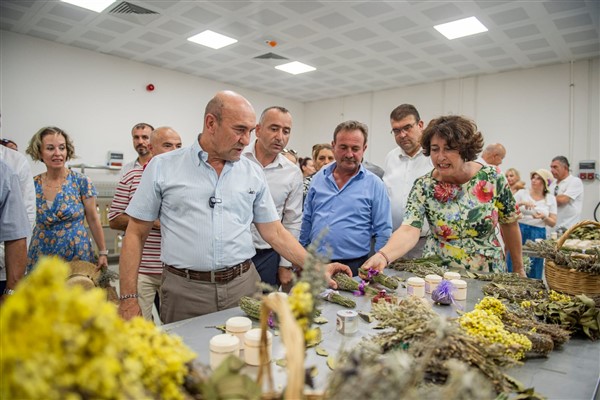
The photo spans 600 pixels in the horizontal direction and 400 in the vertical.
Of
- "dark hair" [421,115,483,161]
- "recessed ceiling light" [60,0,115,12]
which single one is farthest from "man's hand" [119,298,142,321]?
"recessed ceiling light" [60,0,115,12]

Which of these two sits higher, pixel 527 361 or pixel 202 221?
pixel 202 221

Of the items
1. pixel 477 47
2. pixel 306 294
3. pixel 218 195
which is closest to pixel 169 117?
pixel 477 47

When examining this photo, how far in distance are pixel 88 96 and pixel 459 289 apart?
298 inches

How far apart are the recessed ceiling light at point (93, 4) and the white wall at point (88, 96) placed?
6.12 feet

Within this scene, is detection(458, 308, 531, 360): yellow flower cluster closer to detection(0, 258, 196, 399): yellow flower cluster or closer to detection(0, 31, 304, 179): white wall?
detection(0, 258, 196, 399): yellow flower cluster

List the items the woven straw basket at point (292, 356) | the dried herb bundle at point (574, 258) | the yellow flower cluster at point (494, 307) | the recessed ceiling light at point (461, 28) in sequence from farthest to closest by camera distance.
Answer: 1. the recessed ceiling light at point (461, 28)
2. the dried herb bundle at point (574, 258)
3. the yellow flower cluster at point (494, 307)
4. the woven straw basket at point (292, 356)

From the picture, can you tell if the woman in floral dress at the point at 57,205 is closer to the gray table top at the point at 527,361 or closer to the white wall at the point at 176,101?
the gray table top at the point at 527,361

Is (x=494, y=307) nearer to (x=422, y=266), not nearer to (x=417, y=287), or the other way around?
(x=417, y=287)

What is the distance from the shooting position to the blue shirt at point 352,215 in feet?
8.80

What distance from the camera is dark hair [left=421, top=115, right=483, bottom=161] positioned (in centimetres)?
212

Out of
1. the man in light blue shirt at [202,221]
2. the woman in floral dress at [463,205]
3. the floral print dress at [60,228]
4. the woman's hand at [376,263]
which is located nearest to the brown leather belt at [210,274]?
the man in light blue shirt at [202,221]

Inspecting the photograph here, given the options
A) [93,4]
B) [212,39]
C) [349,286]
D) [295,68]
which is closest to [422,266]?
[349,286]

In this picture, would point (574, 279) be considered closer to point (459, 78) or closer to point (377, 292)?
point (377, 292)

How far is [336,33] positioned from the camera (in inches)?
241
